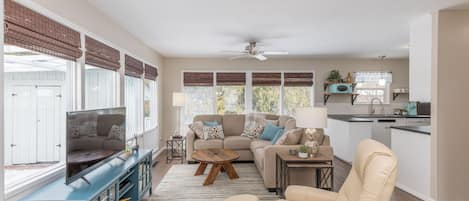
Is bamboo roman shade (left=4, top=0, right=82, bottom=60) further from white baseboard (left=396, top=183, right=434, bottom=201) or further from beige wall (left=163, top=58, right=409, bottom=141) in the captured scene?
white baseboard (left=396, top=183, right=434, bottom=201)

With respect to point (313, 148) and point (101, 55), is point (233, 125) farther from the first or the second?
point (101, 55)

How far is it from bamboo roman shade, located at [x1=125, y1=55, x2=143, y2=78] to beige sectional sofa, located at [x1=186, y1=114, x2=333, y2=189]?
4.91 ft

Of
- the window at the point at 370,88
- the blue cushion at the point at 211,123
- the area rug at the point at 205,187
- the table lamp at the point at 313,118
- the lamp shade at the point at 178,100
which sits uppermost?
the window at the point at 370,88

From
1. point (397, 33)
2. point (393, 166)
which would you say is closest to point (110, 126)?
point (393, 166)

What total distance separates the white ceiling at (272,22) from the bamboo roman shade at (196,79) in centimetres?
121

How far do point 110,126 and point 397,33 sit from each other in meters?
4.44

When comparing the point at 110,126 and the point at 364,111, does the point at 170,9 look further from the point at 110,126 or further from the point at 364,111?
the point at 364,111

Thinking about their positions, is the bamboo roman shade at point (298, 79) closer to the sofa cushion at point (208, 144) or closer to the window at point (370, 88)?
the window at point (370, 88)

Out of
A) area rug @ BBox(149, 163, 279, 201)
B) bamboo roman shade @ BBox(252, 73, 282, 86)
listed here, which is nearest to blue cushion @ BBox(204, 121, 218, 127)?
area rug @ BBox(149, 163, 279, 201)

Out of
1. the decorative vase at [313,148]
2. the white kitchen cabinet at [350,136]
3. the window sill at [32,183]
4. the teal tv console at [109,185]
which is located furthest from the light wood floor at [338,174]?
the window sill at [32,183]

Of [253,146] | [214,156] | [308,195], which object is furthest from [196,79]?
[308,195]

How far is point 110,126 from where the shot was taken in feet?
9.57

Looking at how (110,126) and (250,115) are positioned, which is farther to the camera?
(250,115)

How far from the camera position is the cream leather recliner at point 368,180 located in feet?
5.55
